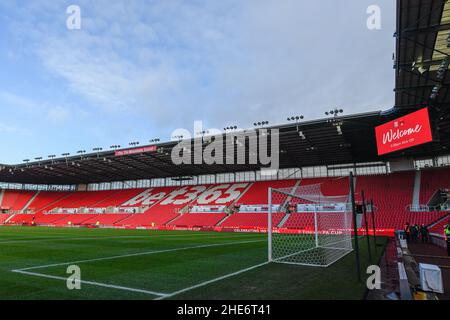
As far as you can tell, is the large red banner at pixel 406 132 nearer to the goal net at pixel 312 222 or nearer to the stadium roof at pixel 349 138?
the stadium roof at pixel 349 138

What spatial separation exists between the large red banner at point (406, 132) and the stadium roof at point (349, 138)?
112 inches

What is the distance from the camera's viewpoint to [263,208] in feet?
119

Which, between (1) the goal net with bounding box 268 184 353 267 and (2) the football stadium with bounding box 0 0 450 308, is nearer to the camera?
(2) the football stadium with bounding box 0 0 450 308

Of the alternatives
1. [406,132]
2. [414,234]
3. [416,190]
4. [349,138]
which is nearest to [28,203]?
[349,138]

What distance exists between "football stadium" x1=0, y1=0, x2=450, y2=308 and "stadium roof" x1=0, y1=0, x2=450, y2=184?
115mm

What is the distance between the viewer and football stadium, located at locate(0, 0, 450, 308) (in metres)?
6.25

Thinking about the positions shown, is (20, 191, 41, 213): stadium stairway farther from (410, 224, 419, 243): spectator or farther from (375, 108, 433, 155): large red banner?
(410, 224, 419, 243): spectator

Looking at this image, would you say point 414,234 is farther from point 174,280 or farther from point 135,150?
point 135,150

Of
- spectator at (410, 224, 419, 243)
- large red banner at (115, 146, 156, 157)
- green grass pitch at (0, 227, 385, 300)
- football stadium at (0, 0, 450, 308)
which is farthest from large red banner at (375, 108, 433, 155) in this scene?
large red banner at (115, 146, 156, 157)

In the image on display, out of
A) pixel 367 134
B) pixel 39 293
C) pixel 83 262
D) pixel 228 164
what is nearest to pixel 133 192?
pixel 228 164

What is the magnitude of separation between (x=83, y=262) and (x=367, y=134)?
1065 inches

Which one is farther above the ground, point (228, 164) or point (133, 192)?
point (228, 164)

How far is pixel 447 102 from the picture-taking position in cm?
1930
